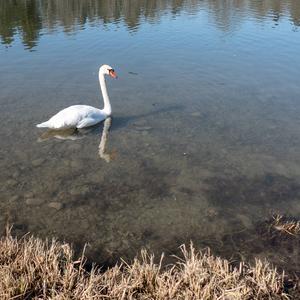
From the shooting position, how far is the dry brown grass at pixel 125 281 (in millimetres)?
5816

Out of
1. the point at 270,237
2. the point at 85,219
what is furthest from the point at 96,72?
the point at 270,237

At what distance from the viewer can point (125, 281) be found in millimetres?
5973

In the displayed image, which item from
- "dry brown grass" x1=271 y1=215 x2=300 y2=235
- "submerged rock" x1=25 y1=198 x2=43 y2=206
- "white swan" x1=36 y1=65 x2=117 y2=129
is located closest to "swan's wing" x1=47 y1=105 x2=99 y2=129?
"white swan" x1=36 y1=65 x2=117 y2=129

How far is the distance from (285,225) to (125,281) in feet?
12.0

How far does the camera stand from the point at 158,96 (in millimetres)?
15195

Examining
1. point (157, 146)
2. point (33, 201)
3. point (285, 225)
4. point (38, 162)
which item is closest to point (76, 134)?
point (38, 162)

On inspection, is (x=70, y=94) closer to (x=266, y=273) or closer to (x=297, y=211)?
(x=297, y=211)

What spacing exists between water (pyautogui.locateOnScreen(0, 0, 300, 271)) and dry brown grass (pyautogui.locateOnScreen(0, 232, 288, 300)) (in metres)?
1.01

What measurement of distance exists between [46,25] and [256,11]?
18222mm

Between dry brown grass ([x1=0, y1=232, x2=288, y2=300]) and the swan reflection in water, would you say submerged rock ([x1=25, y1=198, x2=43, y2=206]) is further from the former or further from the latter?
the swan reflection in water

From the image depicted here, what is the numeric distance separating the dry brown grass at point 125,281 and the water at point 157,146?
1.01 meters

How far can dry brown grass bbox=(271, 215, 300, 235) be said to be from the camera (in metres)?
7.80

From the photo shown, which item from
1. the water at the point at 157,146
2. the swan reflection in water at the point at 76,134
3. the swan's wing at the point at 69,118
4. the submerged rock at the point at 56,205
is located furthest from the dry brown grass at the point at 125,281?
the swan's wing at the point at 69,118

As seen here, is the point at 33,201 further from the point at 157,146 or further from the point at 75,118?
the point at 157,146
